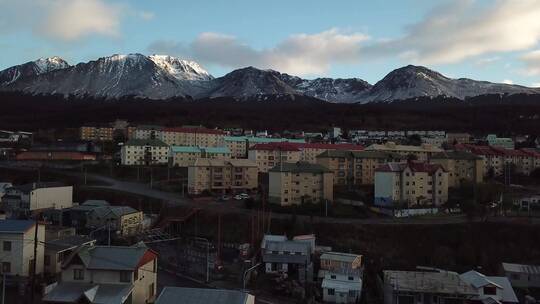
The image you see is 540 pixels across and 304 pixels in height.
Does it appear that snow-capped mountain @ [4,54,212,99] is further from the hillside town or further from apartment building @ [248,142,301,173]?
apartment building @ [248,142,301,173]

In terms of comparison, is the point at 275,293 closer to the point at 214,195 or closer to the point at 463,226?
the point at 463,226

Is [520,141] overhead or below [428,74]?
below

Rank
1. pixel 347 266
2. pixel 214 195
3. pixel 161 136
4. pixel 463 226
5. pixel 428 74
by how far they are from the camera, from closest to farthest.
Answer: pixel 347 266, pixel 463 226, pixel 214 195, pixel 161 136, pixel 428 74

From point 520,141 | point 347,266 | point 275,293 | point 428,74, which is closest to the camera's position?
point 275,293

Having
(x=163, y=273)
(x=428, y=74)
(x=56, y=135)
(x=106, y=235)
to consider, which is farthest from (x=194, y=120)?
(x=428, y=74)

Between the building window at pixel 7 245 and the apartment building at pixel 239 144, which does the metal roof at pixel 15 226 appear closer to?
the building window at pixel 7 245

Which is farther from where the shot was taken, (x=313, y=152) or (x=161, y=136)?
(x=161, y=136)

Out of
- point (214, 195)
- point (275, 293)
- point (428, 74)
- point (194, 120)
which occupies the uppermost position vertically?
point (428, 74)
